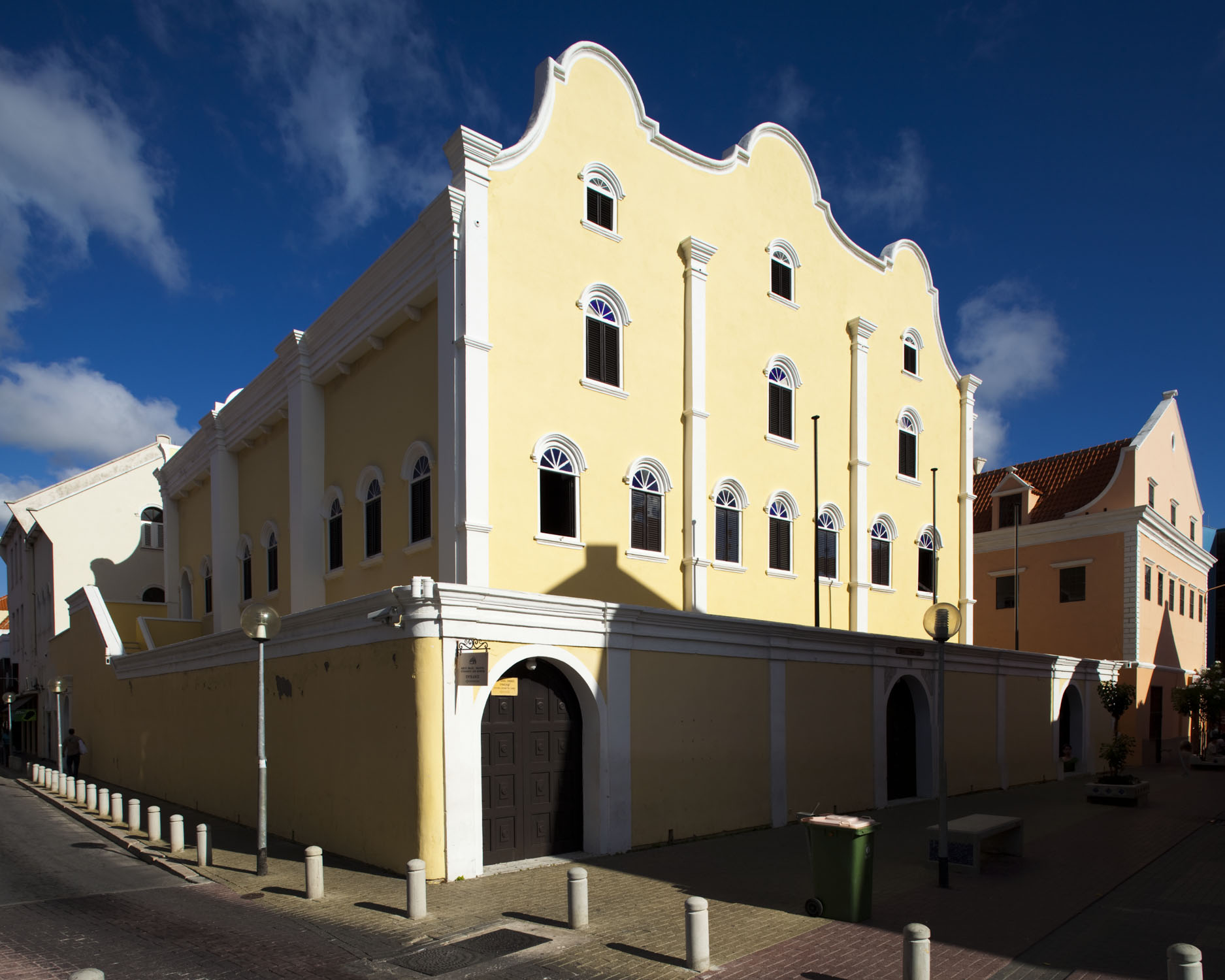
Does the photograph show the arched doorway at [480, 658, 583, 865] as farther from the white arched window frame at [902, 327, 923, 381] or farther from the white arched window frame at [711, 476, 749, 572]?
the white arched window frame at [902, 327, 923, 381]

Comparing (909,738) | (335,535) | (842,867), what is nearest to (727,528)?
(909,738)

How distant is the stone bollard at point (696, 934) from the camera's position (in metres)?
7.56

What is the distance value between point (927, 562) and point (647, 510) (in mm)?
10573

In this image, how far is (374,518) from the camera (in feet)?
58.4

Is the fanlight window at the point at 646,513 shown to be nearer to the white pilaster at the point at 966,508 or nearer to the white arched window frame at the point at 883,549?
the white arched window frame at the point at 883,549

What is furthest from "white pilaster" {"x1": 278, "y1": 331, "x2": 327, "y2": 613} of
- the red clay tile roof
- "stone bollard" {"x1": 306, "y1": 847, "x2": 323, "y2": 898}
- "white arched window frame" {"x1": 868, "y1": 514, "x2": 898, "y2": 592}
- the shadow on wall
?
the red clay tile roof

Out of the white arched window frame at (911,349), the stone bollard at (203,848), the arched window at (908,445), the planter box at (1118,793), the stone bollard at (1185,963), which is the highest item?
the white arched window frame at (911,349)

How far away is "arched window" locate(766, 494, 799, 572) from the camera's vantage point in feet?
64.0

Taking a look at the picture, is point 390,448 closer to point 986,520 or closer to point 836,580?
point 836,580

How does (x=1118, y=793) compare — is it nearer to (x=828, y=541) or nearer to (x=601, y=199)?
(x=828, y=541)

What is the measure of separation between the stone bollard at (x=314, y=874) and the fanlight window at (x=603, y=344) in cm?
941

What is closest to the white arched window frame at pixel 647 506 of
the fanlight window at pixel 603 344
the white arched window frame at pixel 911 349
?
the fanlight window at pixel 603 344

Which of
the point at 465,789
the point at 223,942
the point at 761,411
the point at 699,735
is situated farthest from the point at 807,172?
the point at 223,942

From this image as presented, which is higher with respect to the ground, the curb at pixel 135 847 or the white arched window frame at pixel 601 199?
the white arched window frame at pixel 601 199
